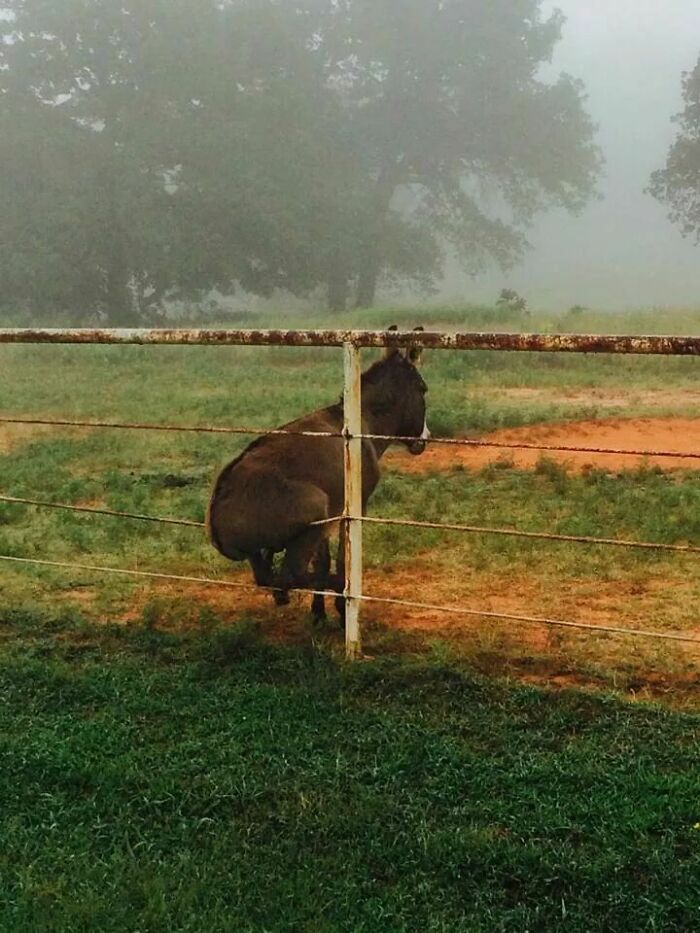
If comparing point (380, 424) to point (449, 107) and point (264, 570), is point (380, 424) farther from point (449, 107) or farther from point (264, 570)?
point (449, 107)

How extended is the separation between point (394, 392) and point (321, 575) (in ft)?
4.12

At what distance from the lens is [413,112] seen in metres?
36.9

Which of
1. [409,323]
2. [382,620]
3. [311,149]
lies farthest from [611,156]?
[382,620]

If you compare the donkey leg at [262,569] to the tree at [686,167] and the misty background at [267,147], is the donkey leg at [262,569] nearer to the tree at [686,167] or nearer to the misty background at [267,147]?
the misty background at [267,147]

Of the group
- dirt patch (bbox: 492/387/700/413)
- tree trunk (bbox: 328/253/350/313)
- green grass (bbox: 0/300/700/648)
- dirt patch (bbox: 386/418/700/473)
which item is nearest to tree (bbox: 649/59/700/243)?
tree trunk (bbox: 328/253/350/313)

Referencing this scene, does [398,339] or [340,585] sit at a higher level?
[398,339]

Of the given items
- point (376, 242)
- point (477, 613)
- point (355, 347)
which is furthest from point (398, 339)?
point (376, 242)

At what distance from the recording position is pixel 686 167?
106 feet

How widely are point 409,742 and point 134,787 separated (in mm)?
1029

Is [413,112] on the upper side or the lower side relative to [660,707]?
upper

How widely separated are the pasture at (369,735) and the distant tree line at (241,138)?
25.3 meters

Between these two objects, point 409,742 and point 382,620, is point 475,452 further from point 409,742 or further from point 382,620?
point 409,742

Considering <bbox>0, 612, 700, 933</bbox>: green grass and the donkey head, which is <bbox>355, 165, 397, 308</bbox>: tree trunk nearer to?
the donkey head

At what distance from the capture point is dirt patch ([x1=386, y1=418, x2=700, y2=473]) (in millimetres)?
9289
